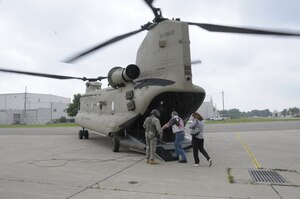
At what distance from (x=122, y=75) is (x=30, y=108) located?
88097mm

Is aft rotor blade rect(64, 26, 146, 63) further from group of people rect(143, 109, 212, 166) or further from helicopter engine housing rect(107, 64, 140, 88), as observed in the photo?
Result: group of people rect(143, 109, 212, 166)

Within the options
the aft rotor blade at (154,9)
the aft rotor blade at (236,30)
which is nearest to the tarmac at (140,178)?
the aft rotor blade at (236,30)

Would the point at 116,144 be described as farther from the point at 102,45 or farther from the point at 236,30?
the point at 236,30

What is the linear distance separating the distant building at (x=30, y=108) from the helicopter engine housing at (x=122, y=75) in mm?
68356

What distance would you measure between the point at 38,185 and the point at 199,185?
352cm

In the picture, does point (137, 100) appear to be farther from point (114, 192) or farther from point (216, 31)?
point (114, 192)

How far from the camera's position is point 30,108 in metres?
92.6

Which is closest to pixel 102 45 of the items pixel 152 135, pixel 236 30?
pixel 152 135

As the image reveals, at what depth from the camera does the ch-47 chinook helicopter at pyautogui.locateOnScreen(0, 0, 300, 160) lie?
10562 mm

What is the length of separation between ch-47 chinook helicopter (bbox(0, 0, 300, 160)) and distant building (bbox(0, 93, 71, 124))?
227ft

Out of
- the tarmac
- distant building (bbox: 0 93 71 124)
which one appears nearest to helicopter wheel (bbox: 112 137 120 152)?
the tarmac

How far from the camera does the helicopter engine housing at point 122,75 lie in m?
12.2

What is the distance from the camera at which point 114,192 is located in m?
5.85

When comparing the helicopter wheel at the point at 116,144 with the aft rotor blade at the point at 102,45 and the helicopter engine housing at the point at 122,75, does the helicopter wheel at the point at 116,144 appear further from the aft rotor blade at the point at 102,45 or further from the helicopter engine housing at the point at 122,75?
the aft rotor blade at the point at 102,45
